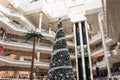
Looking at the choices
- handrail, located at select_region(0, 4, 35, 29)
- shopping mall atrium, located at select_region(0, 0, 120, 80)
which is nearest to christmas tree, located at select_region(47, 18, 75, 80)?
shopping mall atrium, located at select_region(0, 0, 120, 80)

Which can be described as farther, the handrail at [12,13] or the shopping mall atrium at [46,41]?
the handrail at [12,13]

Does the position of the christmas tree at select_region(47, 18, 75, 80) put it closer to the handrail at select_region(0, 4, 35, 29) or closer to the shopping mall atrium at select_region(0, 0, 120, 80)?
the shopping mall atrium at select_region(0, 0, 120, 80)

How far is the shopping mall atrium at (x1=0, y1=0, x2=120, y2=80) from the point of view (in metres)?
27.0

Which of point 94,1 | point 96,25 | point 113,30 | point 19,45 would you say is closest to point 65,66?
point 113,30

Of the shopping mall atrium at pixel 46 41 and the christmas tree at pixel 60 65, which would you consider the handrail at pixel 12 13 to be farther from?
the christmas tree at pixel 60 65

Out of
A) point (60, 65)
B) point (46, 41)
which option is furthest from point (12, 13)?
point (60, 65)

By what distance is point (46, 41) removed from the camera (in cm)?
3406

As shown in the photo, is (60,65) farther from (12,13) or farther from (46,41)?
(46,41)

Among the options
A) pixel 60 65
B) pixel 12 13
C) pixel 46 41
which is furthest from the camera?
pixel 46 41

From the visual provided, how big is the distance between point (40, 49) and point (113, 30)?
21.1 meters

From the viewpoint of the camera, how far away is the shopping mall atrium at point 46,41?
88.7ft

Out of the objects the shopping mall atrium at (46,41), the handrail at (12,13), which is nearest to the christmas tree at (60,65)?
the shopping mall atrium at (46,41)

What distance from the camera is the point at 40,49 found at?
95.3 ft

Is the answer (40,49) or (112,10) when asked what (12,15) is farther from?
(112,10)
